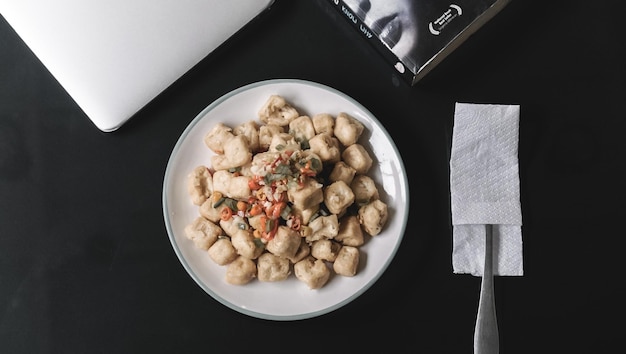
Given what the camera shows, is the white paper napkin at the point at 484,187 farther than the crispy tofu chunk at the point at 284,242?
Yes

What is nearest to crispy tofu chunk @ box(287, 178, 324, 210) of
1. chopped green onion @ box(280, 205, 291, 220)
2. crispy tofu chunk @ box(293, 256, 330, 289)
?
chopped green onion @ box(280, 205, 291, 220)

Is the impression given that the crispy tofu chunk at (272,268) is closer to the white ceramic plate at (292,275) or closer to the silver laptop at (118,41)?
the white ceramic plate at (292,275)

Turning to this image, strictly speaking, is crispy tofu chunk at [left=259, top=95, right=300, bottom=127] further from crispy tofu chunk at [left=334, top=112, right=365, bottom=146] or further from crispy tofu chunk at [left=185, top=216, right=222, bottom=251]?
crispy tofu chunk at [left=185, top=216, right=222, bottom=251]

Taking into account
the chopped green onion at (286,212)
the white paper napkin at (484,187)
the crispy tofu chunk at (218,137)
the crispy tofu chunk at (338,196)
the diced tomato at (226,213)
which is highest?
the crispy tofu chunk at (218,137)

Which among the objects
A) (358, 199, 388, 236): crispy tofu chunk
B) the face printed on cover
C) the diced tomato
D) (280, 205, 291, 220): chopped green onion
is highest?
the face printed on cover

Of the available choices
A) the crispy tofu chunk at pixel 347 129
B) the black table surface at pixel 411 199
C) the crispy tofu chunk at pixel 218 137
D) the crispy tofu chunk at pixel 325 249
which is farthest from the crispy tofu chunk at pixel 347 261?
the crispy tofu chunk at pixel 218 137

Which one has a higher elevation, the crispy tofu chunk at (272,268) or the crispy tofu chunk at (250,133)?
the crispy tofu chunk at (250,133)
